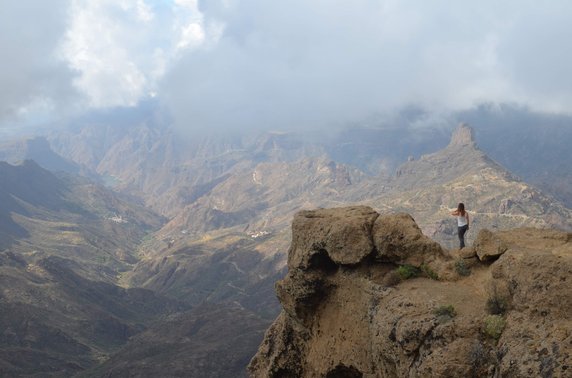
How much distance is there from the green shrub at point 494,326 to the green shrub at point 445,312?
67.9 inches

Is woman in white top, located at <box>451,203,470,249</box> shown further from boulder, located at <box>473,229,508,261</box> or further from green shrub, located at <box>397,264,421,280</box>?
green shrub, located at <box>397,264,421,280</box>

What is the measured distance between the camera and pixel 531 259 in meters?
19.7

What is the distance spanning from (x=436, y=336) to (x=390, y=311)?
10.7 ft

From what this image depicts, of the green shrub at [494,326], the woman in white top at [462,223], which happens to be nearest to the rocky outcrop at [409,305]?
the green shrub at [494,326]

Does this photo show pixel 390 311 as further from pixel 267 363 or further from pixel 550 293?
pixel 267 363

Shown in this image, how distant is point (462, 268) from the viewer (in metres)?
25.6

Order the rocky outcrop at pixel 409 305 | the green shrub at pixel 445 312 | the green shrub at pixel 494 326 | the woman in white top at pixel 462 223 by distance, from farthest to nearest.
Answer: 1. the woman in white top at pixel 462 223
2. the green shrub at pixel 445 312
3. the green shrub at pixel 494 326
4. the rocky outcrop at pixel 409 305

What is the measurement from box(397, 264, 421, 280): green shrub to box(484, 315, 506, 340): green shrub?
7.10 metres

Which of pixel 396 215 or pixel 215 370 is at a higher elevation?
pixel 396 215

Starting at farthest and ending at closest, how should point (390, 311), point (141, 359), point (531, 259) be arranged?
point (141, 359) < point (390, 311) < point (531, 259)

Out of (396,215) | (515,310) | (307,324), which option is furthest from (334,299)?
(515,310)

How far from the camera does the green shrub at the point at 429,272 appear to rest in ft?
85.3

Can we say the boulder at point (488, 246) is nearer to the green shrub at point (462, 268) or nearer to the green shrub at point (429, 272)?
the green shrub at point (462, 268)

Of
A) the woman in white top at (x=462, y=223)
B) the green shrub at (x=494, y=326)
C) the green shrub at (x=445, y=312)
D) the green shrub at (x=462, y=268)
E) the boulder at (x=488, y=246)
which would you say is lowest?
the green shrub at (x=494, y=326)
